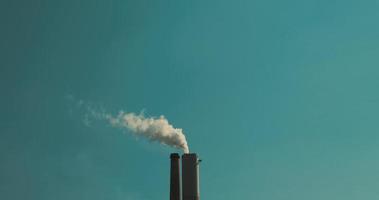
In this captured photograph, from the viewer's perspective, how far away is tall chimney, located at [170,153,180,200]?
1470 inches

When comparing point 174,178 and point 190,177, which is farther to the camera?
point 174,178

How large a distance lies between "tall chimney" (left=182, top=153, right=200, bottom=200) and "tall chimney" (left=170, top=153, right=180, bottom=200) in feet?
1.85

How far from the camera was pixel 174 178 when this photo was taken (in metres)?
37.8

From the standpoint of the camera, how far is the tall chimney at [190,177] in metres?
36.8

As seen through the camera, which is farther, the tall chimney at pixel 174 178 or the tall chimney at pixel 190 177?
the tall chimney at pixel 174 178

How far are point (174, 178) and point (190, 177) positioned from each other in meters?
1.24

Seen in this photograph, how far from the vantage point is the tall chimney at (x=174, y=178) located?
123ft

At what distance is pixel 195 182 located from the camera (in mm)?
37344

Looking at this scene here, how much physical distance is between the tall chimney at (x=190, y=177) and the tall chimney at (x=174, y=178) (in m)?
0.56

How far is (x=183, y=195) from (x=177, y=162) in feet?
9.04

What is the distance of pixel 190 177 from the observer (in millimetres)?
37344

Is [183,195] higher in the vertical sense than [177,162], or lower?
lower

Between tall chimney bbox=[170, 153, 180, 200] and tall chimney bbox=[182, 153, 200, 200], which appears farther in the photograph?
tall chimney bbox=[170, 153, 180, 200]

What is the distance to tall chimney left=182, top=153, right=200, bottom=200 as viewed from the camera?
36844 millimetres
